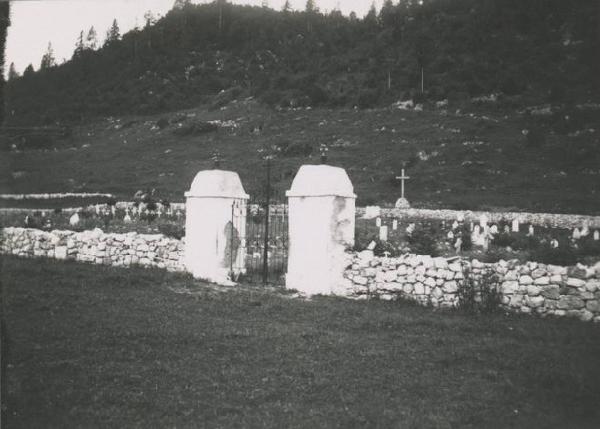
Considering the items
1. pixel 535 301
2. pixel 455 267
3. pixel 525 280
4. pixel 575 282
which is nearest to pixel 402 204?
pixel 455 267

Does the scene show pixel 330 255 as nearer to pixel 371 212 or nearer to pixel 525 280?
pixel 525 280

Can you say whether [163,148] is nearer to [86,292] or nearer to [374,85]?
[374,85]

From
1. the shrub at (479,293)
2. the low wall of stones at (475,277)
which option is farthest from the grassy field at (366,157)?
the shrub at (479,293)

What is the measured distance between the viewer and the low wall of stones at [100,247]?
1327 centimetres

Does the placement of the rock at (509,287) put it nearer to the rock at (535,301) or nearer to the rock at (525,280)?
the rock at (525,280)

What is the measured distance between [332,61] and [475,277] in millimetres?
74068

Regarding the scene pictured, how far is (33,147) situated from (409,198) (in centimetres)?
4465

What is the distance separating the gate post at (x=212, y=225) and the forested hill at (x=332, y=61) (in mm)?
36174

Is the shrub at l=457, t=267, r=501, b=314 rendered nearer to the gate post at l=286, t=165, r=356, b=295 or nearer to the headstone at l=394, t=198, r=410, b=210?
the gate post at l=286, t=165, r=356, b=295

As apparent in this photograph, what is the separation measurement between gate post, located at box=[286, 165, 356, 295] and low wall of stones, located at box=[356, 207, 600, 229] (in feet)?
53.0

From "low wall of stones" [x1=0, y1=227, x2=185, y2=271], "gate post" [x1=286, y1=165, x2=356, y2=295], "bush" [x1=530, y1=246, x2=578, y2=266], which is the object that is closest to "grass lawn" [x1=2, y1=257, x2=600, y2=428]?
"gate post" [x1=286, y1=165, x2=356, y2=295]

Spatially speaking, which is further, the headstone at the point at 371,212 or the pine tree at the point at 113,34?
the pine tree at the point at 113,34

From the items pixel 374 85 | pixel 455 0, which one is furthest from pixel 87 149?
pixel 455 0

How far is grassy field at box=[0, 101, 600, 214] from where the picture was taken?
3303 cm
